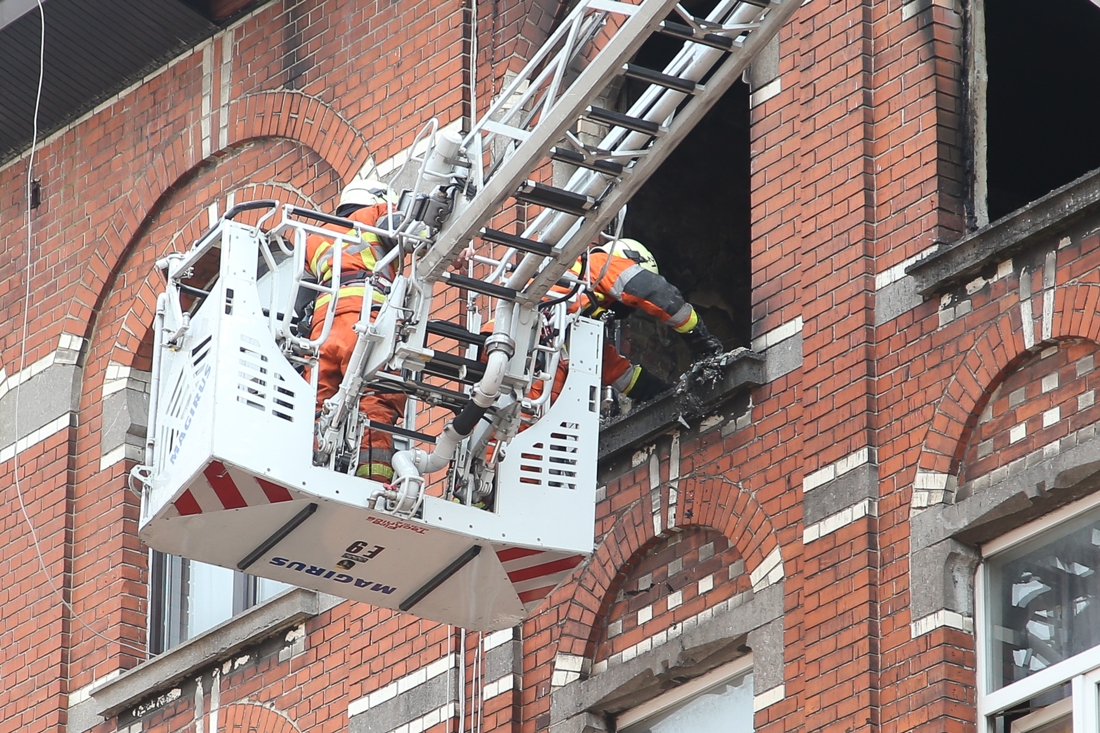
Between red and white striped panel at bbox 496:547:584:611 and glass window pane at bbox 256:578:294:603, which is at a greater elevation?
glass window pane at bbox 256:578:294:603

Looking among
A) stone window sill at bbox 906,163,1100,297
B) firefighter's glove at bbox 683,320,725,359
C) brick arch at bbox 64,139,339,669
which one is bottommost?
stone window sill at bbox 906,163,1100,297

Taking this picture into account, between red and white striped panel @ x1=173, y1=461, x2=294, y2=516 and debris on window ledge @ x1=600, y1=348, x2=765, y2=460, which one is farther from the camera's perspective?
debris on window ledge @ x1=600, y1=348, x2=765, y2=460

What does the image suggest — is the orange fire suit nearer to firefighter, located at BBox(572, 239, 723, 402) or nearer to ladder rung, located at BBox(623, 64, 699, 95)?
firefighter, located at BBox(572, 239, 723, 402)

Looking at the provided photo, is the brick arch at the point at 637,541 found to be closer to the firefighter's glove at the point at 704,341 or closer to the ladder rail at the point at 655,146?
the firefighter's glove at the point at 704,341

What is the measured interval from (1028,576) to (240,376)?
3.69 metres

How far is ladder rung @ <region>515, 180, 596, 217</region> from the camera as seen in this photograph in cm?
1217

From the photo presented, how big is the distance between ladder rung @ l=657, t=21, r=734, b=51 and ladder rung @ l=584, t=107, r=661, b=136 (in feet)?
1.37

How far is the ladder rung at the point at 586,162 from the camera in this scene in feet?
39.8

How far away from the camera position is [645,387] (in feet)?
48.4

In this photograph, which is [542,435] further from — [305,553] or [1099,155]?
[1099,155]

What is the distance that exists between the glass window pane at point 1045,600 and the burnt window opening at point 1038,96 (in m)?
3.65

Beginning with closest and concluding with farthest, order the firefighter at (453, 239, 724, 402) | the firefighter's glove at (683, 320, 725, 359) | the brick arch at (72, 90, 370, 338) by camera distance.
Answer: the firefighter at (453, 239, 724, 402)
the firefighter's glove at (683, 320, 725, 359)
the brick arch at (72, 90, 370, 338)

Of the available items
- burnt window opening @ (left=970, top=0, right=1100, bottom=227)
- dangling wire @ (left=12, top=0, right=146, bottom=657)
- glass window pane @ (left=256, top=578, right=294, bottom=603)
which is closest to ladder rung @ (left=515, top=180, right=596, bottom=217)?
burnt window opening @ (left=970, top=0, right=1100, bottom=227)

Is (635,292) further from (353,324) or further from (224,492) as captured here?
(224,492)
